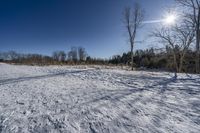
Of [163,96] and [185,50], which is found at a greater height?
[185,50]

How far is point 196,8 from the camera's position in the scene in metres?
13.2

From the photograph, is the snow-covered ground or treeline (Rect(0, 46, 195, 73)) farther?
treeline (Rect(0, 46, 195, 73))

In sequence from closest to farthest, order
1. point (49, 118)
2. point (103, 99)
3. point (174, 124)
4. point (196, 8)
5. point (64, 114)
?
point (174, 124) < point (49, 118) < point (64, 114) < point (103, 99) < point (196, 8)

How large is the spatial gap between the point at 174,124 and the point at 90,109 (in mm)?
1740

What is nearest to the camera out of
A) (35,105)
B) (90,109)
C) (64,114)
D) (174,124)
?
(174,124)

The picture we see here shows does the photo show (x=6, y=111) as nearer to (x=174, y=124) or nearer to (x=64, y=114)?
(x=64, y=114)

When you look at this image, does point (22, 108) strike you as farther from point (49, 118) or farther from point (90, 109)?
point (90, 109)

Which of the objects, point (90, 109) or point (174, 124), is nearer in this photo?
point (174, 124)

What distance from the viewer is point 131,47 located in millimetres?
16984

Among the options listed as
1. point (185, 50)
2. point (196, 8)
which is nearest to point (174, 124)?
point (196, 8)

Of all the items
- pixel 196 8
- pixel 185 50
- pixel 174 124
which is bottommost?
pixel 174 124

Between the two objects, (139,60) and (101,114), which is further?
(139,60)

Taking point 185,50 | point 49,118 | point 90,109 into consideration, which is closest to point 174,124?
point 90,109

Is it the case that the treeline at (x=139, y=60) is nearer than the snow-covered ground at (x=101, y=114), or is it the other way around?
the snow-covered ground at (x=101, y=114)
